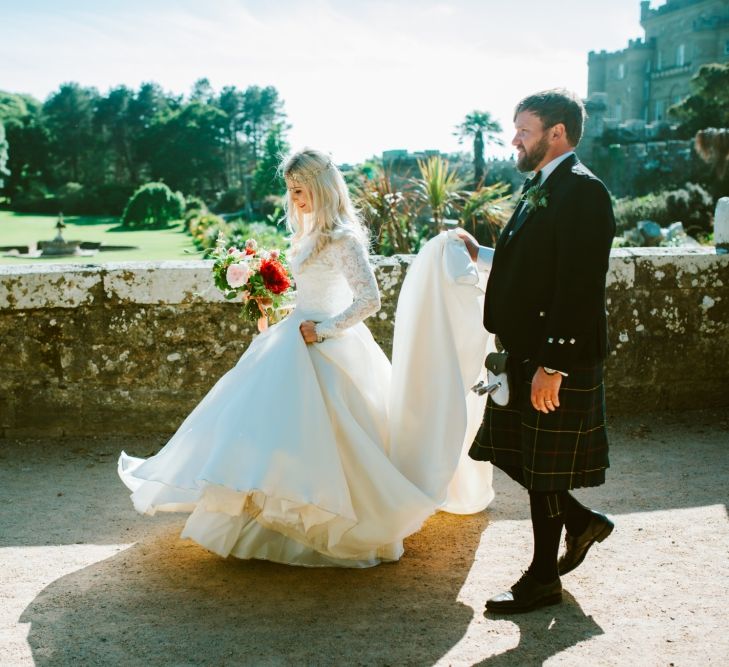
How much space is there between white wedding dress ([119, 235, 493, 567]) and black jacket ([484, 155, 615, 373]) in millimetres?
593

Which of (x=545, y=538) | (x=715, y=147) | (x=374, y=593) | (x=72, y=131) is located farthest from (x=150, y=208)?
(x=545, y=538)

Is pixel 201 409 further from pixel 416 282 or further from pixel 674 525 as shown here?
pixel 674 525

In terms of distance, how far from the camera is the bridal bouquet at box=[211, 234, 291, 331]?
379 cm

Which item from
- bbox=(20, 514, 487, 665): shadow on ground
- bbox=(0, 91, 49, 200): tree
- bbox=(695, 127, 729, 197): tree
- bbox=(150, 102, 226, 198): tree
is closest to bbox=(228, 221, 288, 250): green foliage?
bbox=(695, 127, 729, 197): tree

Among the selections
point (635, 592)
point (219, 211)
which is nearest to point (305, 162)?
point (635, 592)

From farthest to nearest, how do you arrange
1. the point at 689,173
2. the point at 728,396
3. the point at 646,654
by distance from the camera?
1. the point at 689,173
2. the point at 728,396
3. the point at 646,654

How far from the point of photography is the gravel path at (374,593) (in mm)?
2686

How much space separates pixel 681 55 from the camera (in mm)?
63125

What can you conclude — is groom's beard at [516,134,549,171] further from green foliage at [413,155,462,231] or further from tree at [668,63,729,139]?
tree at [668,63,729,139]

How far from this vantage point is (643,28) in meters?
67.9

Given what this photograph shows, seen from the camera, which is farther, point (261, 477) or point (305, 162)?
point (305, 162)

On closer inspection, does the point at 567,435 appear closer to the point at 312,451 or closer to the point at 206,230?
the point at 312,451

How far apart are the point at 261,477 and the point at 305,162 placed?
1.34m

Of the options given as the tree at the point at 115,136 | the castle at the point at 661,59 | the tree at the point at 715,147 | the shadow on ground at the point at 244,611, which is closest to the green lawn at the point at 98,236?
the tree at the point at 115,136
